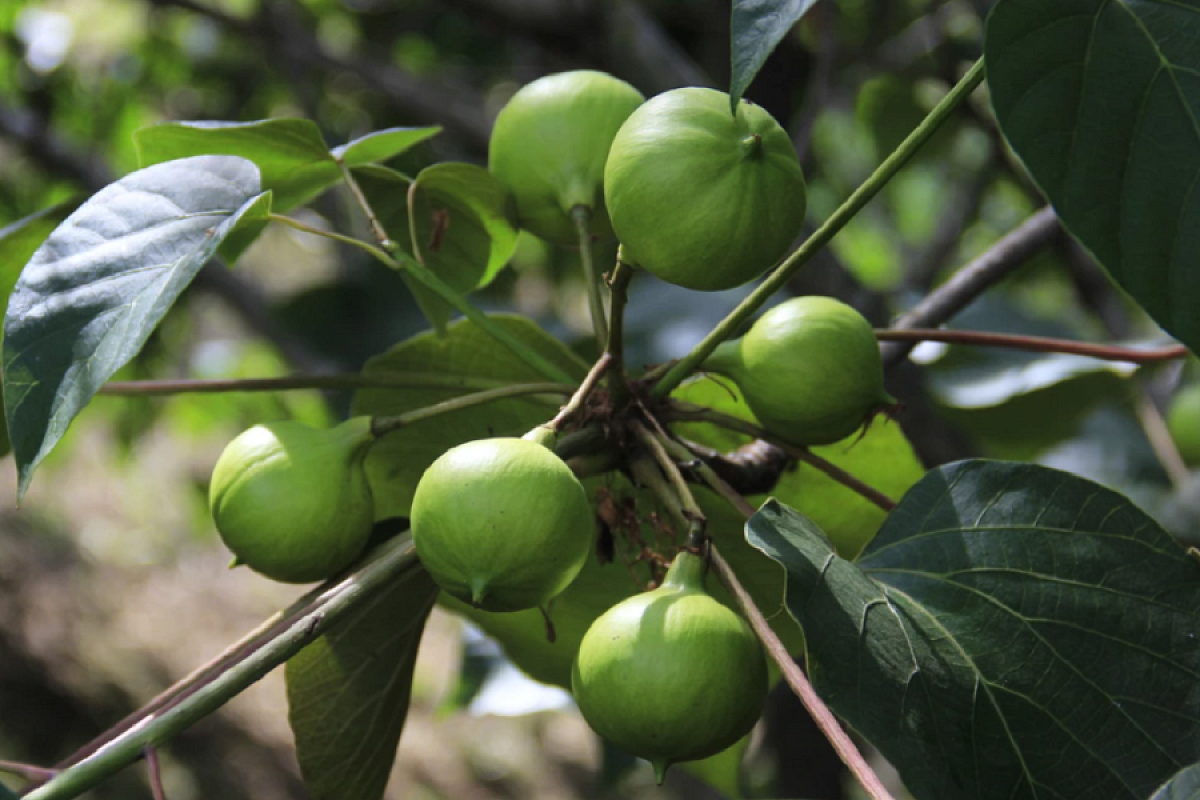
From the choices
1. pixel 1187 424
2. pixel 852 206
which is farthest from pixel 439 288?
pixel 1187 424

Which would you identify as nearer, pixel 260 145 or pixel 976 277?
pixel 260 145

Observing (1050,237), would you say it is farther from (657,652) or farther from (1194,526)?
(657,652)

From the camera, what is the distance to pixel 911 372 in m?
1.65

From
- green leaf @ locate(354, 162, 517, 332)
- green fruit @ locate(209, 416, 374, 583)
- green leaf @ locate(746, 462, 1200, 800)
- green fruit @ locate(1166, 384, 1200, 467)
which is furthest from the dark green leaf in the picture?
green fruit @ locate(1166, 384, 1200, 467)

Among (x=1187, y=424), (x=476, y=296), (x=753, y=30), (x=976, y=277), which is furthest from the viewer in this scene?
(x=476, y=296)

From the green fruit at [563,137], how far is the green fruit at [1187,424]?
1.25m

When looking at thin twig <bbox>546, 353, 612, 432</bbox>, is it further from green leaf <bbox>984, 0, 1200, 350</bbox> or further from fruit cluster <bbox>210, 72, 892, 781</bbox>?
green leaf <bbox>984, 0, 1200, 350</bbox>

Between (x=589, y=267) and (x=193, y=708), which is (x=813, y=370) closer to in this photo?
(x=589, y=267)

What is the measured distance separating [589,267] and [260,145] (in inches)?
12.4

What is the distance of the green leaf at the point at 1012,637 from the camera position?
0.64 meters

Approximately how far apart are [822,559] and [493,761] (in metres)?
4.06

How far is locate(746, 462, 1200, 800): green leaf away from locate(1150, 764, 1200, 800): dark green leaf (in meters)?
0.08

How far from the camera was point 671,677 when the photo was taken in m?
0.63

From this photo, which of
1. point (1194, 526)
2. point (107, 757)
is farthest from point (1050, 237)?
point (107, 757)
